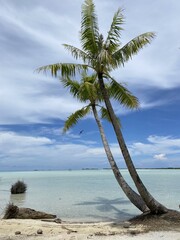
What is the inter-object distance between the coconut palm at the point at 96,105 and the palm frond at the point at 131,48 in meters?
1.15

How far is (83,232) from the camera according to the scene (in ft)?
31.6

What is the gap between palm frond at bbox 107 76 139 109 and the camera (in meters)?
12.6

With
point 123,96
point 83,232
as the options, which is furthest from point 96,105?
point 83,232

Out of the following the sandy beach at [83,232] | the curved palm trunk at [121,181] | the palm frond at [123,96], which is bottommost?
the sandy beach at [83,232]

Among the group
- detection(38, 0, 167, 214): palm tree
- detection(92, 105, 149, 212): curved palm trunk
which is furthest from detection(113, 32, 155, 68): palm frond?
detection(92, 105, 149, 212): curved palm trunk

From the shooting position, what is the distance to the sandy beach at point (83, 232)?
8859 mm

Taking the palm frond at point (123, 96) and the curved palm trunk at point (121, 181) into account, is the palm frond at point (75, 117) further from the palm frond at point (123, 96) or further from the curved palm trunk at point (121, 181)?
the palm frond at point (123, 96)

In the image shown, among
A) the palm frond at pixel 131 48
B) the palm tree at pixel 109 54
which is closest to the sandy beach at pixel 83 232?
the palm tree at pixel 109 54

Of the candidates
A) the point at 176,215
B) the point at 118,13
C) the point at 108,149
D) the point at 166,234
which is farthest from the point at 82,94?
the point at 166,234

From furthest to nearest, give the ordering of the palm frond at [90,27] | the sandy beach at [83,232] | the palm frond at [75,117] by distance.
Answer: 1. the palm frond at [75,117]
2. the palm frond at [90,27]
3. the sandy beach at [83,232]

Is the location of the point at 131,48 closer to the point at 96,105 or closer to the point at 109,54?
the point at 109,54

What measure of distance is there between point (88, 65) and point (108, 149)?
4.55 m

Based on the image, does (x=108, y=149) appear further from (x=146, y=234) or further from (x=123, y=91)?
(x=146, y=234)

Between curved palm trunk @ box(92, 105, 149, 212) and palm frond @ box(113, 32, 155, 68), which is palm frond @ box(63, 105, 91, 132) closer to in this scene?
curved palm trunk @ box(92, 105, 149, 212)
